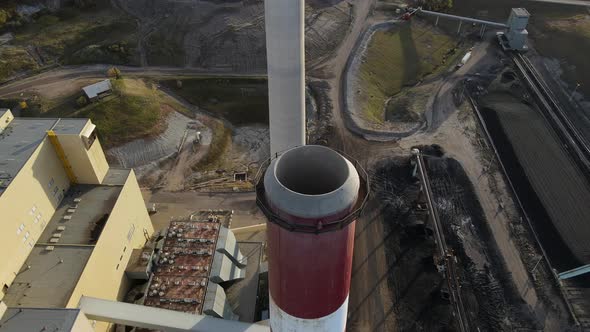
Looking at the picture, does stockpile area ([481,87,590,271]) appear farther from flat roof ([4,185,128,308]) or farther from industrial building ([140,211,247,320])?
flat roof ([4,185,128,308])

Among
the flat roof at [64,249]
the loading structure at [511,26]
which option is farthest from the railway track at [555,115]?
the flat roof at [64,249]

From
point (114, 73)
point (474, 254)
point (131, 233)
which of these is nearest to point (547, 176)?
point (474, 254)

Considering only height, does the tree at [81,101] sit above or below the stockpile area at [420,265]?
above

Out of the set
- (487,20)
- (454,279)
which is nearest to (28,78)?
(454,279)

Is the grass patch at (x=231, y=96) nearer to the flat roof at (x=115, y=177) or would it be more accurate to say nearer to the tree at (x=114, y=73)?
the tree at (x=114, y=73)

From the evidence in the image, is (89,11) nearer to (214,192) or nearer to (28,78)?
(28,78)
